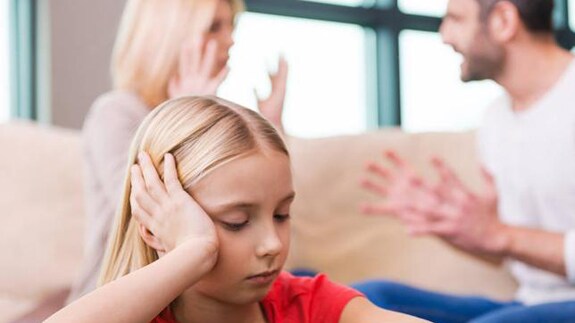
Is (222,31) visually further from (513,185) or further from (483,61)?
(513,185)

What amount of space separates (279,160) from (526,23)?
40.6 inches

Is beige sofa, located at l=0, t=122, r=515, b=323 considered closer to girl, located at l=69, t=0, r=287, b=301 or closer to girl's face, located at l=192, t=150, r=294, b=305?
girl, located at l=69, t=0, r=287, b=301

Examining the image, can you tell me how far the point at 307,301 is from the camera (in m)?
1.20

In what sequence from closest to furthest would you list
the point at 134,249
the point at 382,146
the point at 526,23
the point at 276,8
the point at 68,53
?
the point at 134,249 < the point at 526,23 < the point at 382,146 < the point at 68,53 < the point at 276,8

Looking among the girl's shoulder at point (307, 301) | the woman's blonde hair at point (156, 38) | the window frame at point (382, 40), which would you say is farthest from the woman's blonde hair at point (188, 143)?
the window frame at point (382, 40)

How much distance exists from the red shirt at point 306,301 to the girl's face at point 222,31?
77 cm

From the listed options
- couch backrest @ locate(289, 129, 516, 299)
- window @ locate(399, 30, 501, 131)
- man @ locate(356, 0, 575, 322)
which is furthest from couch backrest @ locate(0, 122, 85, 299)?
window @ locate(399, 30, 501, 131)

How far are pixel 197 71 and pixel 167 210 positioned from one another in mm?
788

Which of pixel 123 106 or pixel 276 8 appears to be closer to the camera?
pixel 123 106

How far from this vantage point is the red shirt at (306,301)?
3.90 feet

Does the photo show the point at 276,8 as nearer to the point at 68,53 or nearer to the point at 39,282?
the point at 68,53

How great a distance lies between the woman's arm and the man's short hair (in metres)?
0.96

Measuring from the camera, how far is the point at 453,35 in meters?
2.11

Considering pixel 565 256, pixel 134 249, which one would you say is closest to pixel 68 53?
pixel 565 256
